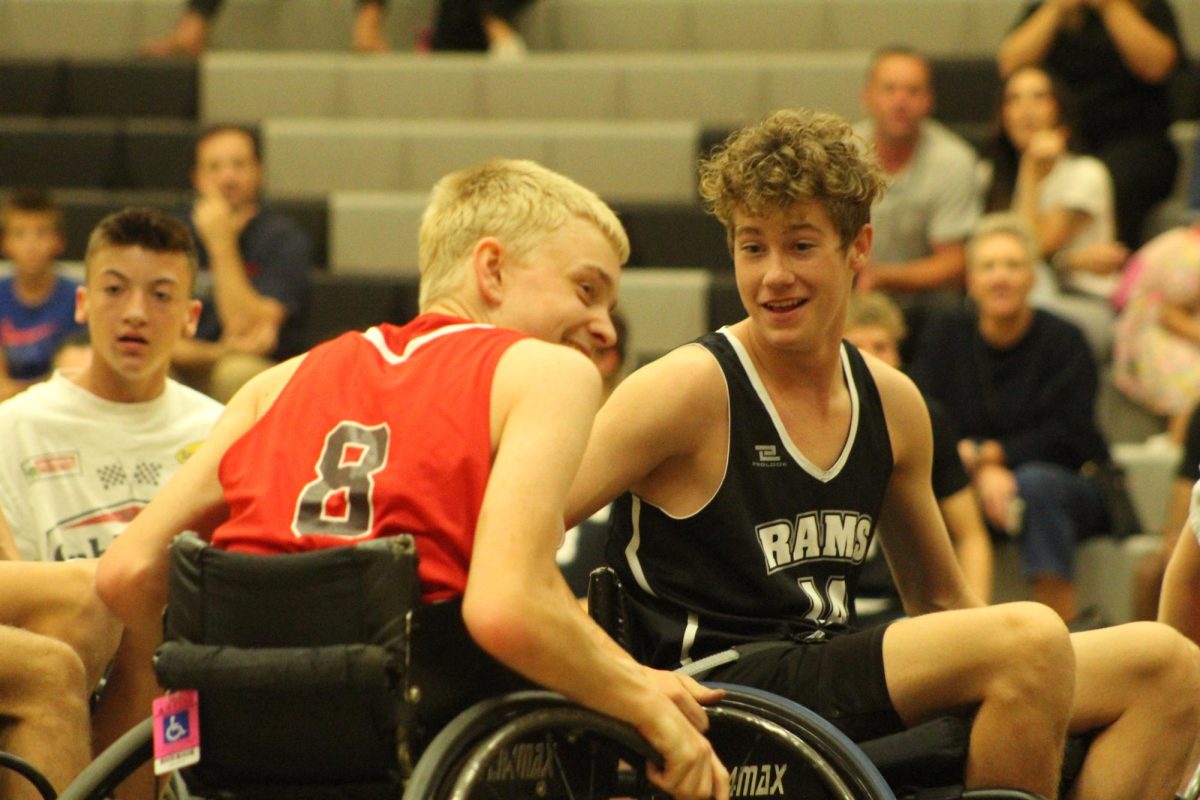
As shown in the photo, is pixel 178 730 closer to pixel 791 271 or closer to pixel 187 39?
pixel 791 271

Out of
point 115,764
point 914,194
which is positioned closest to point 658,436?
point 115,764

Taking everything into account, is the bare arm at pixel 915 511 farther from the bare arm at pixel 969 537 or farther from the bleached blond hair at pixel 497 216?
the bare arm at pixel 969 537

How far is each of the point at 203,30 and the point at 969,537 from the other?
4.52 m

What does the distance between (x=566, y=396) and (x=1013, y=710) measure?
70 cm

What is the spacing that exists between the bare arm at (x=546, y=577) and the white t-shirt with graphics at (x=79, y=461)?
1.40 metres

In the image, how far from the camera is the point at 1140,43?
20.1ft

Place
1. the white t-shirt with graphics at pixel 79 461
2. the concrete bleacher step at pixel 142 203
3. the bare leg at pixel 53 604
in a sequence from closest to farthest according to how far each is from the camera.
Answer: the bare leg at pixel 53 604, the white t-shirt with graphics at pixel 79 461, the concrete bleacher step at pixel 142 203

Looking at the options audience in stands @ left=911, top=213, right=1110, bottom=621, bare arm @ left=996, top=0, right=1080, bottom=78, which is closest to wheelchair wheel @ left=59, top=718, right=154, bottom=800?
audience in stands @ left=911, top=213, right=1110, bottom=621

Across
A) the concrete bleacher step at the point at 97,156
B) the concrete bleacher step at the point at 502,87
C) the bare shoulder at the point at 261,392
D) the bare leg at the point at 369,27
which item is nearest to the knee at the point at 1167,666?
the bare shoulder at the point at 261,392

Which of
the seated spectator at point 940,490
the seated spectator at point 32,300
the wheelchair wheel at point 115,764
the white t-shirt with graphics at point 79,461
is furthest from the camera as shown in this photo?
the seated spectator at point 32,300

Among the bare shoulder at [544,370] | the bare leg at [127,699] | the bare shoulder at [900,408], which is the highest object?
the bare shoulder at [544,370]

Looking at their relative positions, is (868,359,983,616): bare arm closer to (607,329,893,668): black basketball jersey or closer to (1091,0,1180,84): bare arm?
(607,329,893,668): black basketball jersey

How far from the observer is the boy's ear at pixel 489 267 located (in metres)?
2.24

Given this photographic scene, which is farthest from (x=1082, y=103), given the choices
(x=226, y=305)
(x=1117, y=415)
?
(x=226, y=305)
